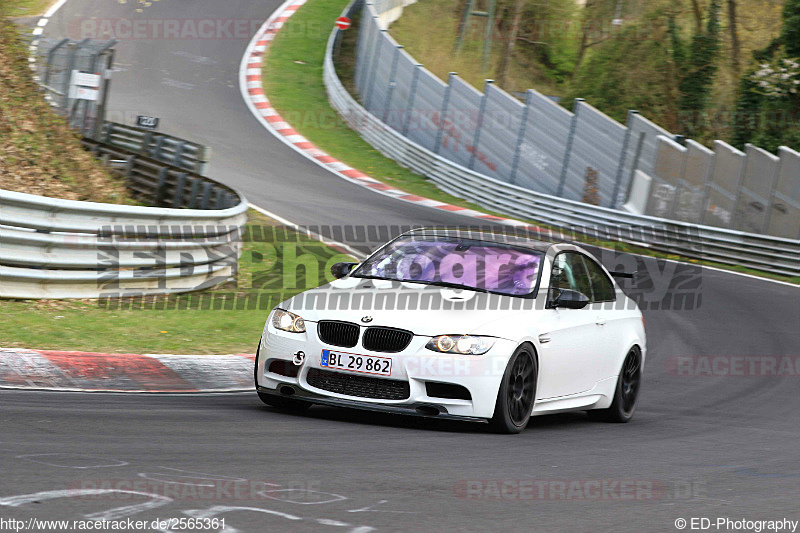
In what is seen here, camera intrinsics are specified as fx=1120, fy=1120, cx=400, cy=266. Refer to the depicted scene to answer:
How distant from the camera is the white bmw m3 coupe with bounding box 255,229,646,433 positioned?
7.55 m

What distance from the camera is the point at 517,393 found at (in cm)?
789

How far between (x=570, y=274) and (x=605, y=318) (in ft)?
1.65

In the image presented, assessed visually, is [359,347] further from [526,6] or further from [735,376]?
[526,6]

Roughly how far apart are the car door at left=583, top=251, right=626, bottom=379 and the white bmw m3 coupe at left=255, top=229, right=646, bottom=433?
0.02 metres

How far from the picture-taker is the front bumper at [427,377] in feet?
24.7

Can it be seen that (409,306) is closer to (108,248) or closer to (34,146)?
(108,248)

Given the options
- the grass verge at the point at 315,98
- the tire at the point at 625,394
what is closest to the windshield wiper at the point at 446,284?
the tire at the point at 625,394

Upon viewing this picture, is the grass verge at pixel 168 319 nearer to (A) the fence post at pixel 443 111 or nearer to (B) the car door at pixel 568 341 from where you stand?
(B) the car door at pixel 568 341

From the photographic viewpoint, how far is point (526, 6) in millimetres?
44281

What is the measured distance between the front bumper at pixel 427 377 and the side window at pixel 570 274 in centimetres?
131

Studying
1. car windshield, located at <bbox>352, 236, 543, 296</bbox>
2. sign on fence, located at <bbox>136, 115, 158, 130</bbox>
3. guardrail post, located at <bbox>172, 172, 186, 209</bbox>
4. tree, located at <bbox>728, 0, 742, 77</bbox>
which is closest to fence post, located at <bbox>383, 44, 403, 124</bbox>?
sign on fence, located at <bbox>136, 115, 158, 130</bbox>

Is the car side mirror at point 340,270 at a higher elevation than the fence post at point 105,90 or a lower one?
higher

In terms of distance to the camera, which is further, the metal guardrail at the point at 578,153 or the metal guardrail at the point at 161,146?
the metal guardrail at the point at 578,153

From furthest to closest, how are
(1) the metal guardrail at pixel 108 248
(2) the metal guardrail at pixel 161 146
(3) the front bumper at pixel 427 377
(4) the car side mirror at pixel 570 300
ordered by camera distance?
1. (2) the metal guardrail at pixel 161 146
2. (1) the metal guardrail at pixel 108 248
3. (4) the car side mirror at pixel 570 300
4. (3) the front bumper at pixel 427 377
